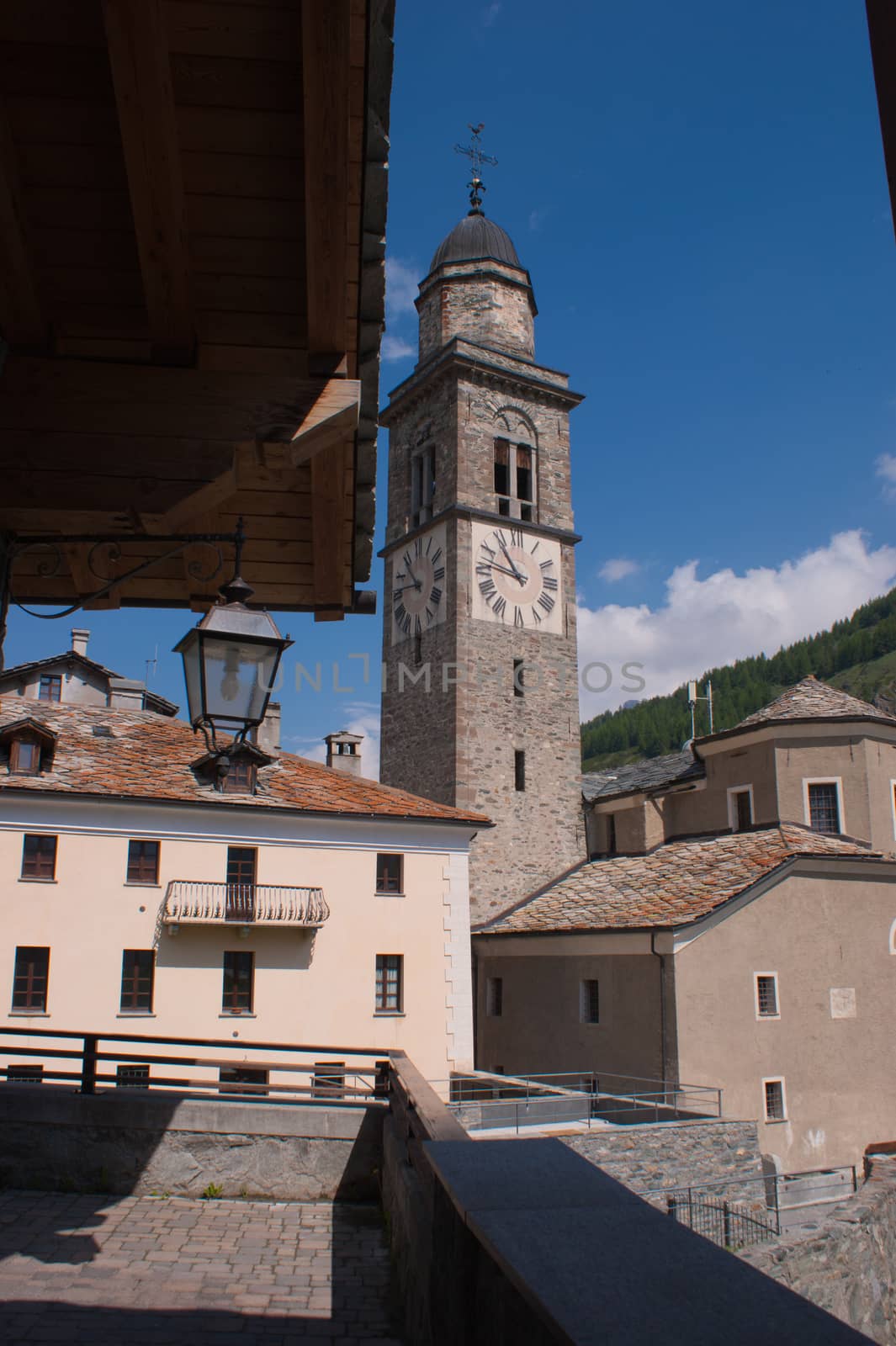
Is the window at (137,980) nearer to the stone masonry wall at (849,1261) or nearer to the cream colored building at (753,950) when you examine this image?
the cream colored building at (753,950)

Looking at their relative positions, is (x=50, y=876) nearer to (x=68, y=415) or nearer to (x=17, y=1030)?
(x=17, y=1030)

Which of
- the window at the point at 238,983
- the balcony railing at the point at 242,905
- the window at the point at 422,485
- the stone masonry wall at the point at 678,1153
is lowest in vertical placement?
the stone masonry wall at the point at 678,1153

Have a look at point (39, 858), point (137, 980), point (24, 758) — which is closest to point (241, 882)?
point (137, 980)

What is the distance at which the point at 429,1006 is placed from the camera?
23.3m

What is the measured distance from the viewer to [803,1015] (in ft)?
71.4

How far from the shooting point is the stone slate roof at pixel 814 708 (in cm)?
2589

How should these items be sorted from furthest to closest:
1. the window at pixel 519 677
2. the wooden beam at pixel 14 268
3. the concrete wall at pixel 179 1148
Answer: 1. the window at pixel 519 677
2. the concrete wall at pixel 179 1148
3. the wooden beam at pixel 14 268

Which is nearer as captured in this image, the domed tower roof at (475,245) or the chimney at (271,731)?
the chimney at (271,731)

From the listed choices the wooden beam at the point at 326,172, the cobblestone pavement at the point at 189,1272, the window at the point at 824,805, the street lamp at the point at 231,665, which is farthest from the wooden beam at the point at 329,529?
the window at the point at 824,805

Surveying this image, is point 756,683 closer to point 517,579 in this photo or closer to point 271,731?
point 517,579

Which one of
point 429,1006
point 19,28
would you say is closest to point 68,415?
point 19,28

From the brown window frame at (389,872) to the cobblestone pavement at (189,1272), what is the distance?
1657cm

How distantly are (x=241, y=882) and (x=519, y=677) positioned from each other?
1254cm

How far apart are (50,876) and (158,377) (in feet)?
62.7
